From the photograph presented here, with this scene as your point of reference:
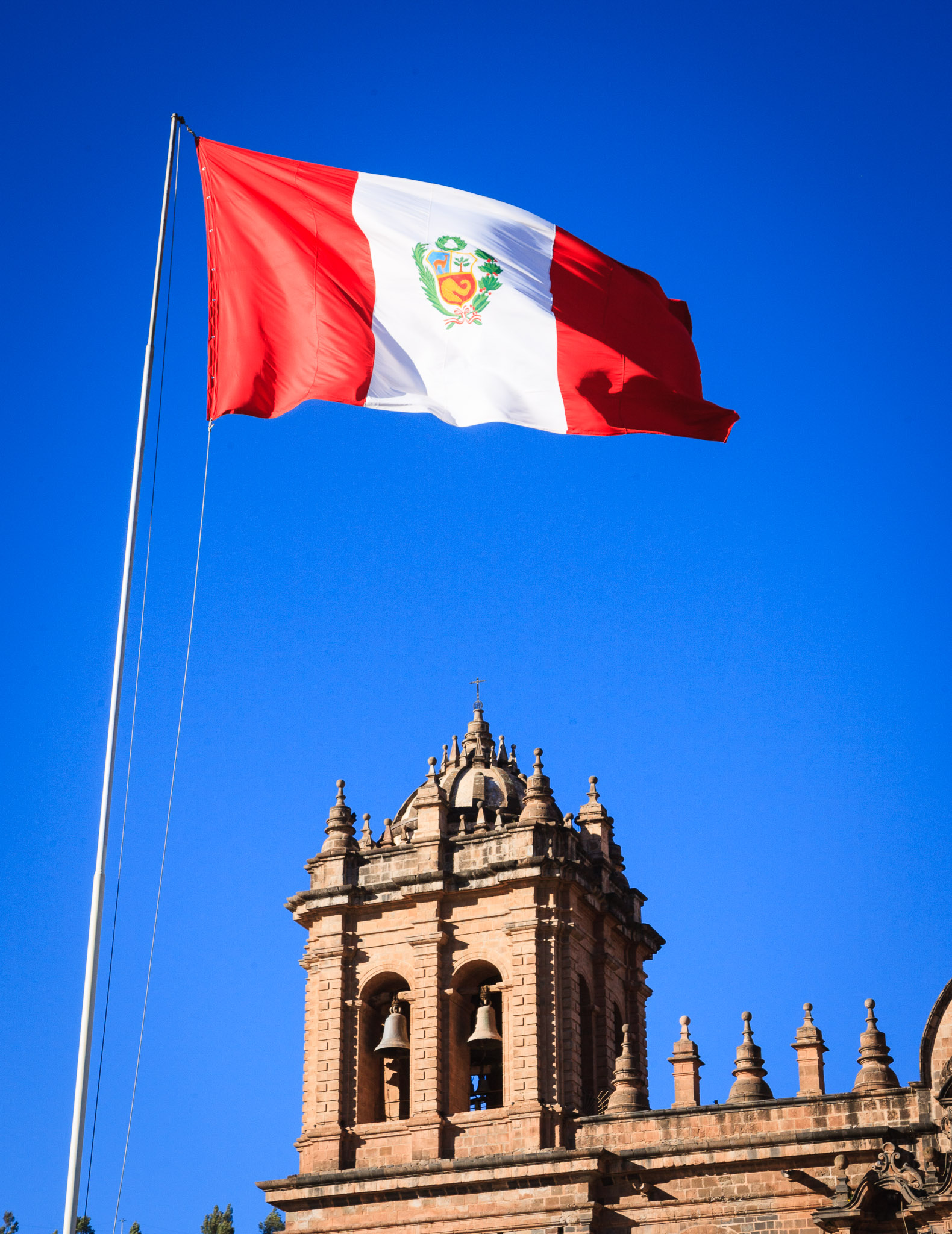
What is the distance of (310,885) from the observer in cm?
4300

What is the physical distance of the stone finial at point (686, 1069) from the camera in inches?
1516

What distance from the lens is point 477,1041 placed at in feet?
129

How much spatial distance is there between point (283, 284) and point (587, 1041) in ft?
81.4

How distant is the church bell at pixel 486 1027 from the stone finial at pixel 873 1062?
780 centimetres

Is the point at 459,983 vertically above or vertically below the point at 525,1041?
above

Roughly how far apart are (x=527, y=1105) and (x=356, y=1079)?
450 cm

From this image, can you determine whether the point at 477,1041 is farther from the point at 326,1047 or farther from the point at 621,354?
the point at 621,354

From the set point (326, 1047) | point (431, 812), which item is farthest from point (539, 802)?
point (326, 1047)

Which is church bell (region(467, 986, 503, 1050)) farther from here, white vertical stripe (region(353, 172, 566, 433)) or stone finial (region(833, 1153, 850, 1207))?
white vertical stripe (region(353, 172, 566, 433))

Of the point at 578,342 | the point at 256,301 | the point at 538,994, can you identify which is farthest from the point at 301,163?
the point at 538,994

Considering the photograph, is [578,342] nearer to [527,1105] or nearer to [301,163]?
[301,163]

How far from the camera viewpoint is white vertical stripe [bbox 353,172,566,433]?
21734mm

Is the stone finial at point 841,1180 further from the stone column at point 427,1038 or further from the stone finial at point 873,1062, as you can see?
the stone column at point 427,1038

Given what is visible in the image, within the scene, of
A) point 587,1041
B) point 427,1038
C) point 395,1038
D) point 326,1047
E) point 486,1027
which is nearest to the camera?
point 486,1027
